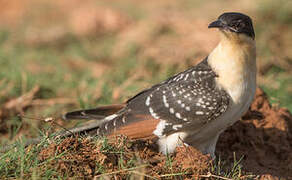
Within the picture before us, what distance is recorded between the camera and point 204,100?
160 inches

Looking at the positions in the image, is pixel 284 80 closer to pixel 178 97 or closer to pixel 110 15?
pixel 178 97

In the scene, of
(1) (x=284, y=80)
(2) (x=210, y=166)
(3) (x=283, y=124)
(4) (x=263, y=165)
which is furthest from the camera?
(1) (x=284, y=80)

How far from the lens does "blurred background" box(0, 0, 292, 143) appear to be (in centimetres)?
606

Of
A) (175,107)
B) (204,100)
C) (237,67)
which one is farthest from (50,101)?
(237,67)

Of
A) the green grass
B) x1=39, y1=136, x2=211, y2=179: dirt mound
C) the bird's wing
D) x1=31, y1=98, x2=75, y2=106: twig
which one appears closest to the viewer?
x1=39, y1=136, x2=211, y2=179: dirt mound

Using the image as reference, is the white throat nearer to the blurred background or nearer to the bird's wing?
the bird's wing

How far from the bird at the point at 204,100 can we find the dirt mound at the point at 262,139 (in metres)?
0.58

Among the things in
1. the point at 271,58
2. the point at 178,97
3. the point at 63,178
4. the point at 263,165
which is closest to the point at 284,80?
the point at 271,58

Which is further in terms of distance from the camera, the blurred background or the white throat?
the blurred background

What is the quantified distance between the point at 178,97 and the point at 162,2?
907 cm

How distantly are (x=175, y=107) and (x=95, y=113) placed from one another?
99 centimetres

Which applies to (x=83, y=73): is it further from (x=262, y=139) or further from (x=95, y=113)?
(x=262, y=139)

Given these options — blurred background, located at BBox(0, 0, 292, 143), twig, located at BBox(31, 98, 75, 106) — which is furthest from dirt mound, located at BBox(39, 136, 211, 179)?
twig, located at BBox(31, 98, 75, 106)

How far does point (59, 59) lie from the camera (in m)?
8.53
